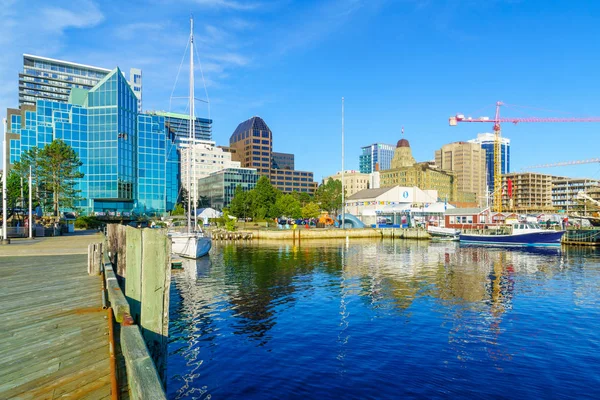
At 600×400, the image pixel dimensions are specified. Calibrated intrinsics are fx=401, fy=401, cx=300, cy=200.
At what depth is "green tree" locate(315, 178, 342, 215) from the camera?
156375 mm

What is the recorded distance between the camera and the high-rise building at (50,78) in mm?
166375

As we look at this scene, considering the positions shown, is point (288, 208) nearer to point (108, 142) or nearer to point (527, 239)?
point (108, 142)

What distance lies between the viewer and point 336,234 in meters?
90.6

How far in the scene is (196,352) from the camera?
16453mm

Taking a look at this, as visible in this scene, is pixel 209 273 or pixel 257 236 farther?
pixel 257 236

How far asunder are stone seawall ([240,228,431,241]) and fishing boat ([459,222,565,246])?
1507 centimetres

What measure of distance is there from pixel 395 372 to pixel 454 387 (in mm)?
2085

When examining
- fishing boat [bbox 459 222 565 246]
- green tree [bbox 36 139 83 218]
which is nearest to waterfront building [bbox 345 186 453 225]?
fishing boat [bbox 459 222 565 246]

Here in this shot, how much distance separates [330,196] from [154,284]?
500 ft

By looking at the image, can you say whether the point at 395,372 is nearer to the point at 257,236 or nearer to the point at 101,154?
the point at 257,236

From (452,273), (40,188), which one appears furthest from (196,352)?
(40,188)

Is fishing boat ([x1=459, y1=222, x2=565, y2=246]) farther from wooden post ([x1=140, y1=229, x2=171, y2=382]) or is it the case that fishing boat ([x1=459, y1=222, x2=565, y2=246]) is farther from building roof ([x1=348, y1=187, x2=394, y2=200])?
wooden post ([x1=140, y1=229, x2=171, y2=382])

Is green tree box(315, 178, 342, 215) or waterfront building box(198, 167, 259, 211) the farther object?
waterfront building box(198, 167, 259, 211)

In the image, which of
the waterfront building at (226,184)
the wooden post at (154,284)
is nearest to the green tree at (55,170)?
the wooden post at (154,284)
